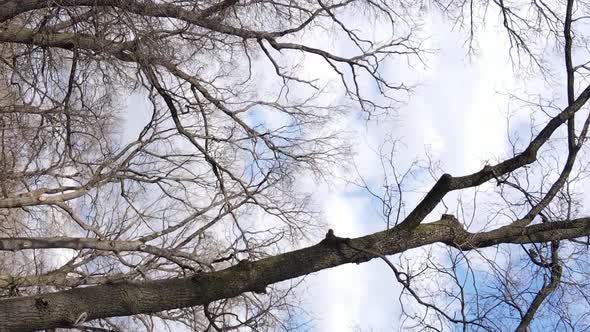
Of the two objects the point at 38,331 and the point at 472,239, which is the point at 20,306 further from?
the point at 472,239

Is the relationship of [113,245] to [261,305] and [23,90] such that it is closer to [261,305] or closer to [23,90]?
[261,305]

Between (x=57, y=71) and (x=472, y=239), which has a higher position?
(x=57, y=71)

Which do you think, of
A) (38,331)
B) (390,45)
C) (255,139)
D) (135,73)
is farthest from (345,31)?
(38,331)

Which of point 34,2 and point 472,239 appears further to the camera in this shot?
point 34,2

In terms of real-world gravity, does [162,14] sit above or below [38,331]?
above

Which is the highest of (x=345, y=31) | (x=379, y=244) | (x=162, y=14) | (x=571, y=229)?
(x=345, y=31)

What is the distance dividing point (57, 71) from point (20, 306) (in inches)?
114

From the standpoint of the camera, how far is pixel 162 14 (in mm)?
7324

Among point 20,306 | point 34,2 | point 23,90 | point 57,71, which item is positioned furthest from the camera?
point 23,90

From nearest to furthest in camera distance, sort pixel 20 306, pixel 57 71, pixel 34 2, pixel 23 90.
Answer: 1. pixel 20 306
2. pixel 34 2
3. pixel 57 71
4. pixel 23 90

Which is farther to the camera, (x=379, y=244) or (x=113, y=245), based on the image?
(x=113, y=245)

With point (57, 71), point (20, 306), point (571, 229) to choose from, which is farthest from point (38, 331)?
point (571, 229)

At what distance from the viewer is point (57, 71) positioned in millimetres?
7645

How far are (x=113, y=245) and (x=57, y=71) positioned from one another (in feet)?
7.38
